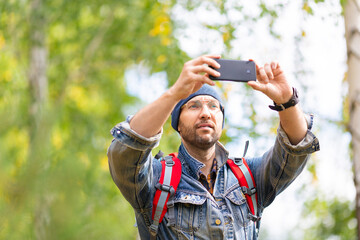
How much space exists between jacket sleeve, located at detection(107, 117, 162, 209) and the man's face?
1.01 feet

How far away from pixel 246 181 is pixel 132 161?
703 millimetres

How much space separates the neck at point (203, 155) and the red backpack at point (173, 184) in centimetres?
10

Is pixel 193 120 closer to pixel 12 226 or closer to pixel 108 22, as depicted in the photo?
pixel 12 226

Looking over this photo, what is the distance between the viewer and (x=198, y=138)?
2822 mm

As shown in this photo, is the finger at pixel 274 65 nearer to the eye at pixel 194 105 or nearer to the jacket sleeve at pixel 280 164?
the jacket sleeve at pixel 280 164

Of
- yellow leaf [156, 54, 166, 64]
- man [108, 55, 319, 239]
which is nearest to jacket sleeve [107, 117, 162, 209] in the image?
man [108, 55, 319, 239]

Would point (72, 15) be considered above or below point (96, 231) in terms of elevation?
above

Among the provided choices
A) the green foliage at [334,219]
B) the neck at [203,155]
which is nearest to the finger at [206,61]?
the neck at [203,155]

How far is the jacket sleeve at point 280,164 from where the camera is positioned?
267 cm

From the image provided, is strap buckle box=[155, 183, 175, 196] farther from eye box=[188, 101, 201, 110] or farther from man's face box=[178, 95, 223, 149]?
eye box=[188, 101, 201, 110]

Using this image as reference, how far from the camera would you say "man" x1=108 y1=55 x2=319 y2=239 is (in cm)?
247

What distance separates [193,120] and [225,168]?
0.33 meters

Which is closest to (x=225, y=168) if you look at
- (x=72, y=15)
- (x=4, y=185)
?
(x=4, y=185)

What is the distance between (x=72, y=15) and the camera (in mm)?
8750
